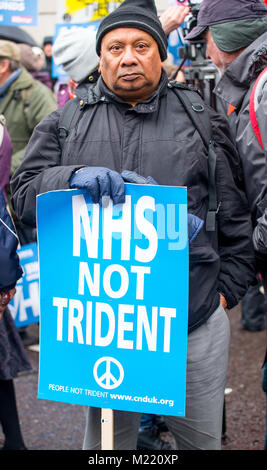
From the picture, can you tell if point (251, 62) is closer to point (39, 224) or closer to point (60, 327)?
point (39, 224)

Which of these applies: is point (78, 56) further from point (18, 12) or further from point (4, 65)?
point (18, 12)

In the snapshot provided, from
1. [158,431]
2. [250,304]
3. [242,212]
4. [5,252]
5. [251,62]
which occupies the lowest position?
[158,431]

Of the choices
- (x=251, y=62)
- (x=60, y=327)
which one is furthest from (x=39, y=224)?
(x=251, y=62)

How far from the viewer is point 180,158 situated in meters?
2.27

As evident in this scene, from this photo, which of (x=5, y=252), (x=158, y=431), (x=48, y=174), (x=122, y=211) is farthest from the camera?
(x=158, y=431)

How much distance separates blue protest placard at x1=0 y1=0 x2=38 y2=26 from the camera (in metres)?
5.39

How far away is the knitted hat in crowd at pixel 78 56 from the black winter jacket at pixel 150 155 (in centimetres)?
122

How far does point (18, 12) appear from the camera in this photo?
544 centimetres

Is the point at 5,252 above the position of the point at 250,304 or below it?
above

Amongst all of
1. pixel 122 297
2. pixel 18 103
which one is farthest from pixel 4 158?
pixel 18 103

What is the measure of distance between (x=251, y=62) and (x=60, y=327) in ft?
4.04

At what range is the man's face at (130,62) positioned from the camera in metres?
2.25

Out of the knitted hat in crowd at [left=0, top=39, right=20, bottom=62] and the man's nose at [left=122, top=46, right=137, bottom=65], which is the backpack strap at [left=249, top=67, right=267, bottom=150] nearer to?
the man's nose at [left=122, top=46, right=137, bottom=65]

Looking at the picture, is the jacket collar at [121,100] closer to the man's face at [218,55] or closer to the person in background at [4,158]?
the man's face at [218,55]
